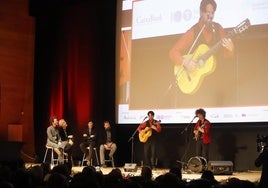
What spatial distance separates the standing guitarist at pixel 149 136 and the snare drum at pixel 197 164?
1.11 m

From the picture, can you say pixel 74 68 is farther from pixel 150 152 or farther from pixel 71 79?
pixel 150 152

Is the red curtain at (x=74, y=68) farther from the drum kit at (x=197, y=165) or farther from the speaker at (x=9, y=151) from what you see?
the drum kit at (x=197, y=165)

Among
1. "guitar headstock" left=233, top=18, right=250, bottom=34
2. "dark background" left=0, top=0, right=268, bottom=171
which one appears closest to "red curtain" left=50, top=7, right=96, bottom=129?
"dark background" left=0, top=0, right=268, bottom=171

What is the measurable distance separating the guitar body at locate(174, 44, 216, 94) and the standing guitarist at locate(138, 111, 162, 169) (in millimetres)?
877

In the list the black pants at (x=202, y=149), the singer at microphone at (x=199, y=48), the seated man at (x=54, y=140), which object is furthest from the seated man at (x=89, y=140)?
the black pants at (x=202, y=149)

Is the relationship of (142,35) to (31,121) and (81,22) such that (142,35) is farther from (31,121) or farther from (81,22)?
(31,121)

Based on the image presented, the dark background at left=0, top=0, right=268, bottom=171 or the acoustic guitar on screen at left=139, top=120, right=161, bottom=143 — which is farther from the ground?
the dark background at left=0, top=0, right=268, bottom=171

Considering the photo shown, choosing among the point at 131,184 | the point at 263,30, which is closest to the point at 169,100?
the point at 263,30

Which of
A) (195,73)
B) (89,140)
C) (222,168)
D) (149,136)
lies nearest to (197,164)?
(222,168)

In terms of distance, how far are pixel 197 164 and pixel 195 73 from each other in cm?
186

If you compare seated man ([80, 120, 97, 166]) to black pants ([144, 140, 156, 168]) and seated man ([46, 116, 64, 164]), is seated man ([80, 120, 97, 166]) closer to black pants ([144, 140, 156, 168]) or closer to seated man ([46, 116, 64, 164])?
seated man ([46, 116, 64, 164])

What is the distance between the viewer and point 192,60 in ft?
31.1

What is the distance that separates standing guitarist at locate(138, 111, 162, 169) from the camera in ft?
31.0

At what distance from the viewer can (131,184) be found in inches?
127
